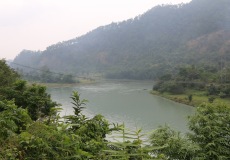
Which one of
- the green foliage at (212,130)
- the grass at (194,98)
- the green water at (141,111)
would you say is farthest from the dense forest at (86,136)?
the grass at (194,98)

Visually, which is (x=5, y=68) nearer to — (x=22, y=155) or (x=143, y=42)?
(x=22, y=155)

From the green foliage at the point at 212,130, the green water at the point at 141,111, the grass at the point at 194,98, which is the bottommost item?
the green water at the point at 141,111

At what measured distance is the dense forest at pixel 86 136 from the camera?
1.64 metres

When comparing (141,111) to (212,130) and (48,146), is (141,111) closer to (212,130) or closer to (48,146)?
(212,130)

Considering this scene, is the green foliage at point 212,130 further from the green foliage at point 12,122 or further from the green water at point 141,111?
the green water at point 141,111

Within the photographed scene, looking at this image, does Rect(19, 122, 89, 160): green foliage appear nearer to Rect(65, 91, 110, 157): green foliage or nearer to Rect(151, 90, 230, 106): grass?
Rect(65, 91, 110, 157): green foliage

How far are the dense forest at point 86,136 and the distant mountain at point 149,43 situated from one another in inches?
2011

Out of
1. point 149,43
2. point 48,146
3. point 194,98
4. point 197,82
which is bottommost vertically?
point 194,98

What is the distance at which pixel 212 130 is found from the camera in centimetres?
686

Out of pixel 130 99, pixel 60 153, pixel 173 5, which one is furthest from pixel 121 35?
pixel 60 153

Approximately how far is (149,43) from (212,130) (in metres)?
85.6

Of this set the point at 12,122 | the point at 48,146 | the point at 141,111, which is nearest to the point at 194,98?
the point at 141,111

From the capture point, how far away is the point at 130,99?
32.6 m

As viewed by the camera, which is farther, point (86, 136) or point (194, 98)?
point (194, 98)
